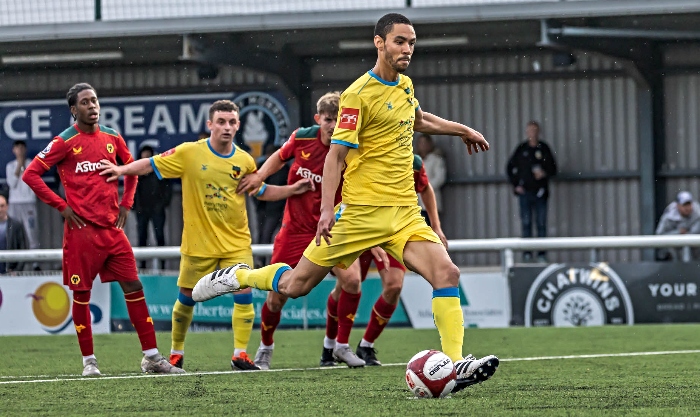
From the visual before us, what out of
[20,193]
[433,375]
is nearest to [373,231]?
[433,375]

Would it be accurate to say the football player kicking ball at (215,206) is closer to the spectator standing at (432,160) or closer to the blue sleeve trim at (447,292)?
the blue sleeve trim at (447,292)

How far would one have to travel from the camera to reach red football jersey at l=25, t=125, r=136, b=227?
827cm

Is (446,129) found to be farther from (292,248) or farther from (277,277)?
(292,248)

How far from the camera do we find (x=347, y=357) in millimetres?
8789

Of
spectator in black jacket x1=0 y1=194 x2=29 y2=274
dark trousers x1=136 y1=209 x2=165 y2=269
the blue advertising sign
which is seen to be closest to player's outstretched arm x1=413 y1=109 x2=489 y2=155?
spectator in black jacket x1=0 y1=194 x2=29 y2=274

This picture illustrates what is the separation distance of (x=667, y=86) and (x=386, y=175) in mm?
13016

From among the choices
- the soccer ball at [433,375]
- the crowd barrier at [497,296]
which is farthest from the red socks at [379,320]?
the crowd barrier at [497,296]

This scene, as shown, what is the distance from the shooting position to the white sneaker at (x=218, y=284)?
7.55 metres

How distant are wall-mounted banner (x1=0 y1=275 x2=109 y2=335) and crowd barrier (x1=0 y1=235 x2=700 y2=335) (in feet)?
0.04

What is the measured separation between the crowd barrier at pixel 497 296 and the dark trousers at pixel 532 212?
10.1 ft

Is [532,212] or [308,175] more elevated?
[308,175]

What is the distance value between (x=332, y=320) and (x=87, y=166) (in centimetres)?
209

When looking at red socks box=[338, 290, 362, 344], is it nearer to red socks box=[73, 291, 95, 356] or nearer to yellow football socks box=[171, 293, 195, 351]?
yellow football socks box=[171, 293, 195, 351]

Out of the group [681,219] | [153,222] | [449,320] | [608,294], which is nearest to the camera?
[449,320]
